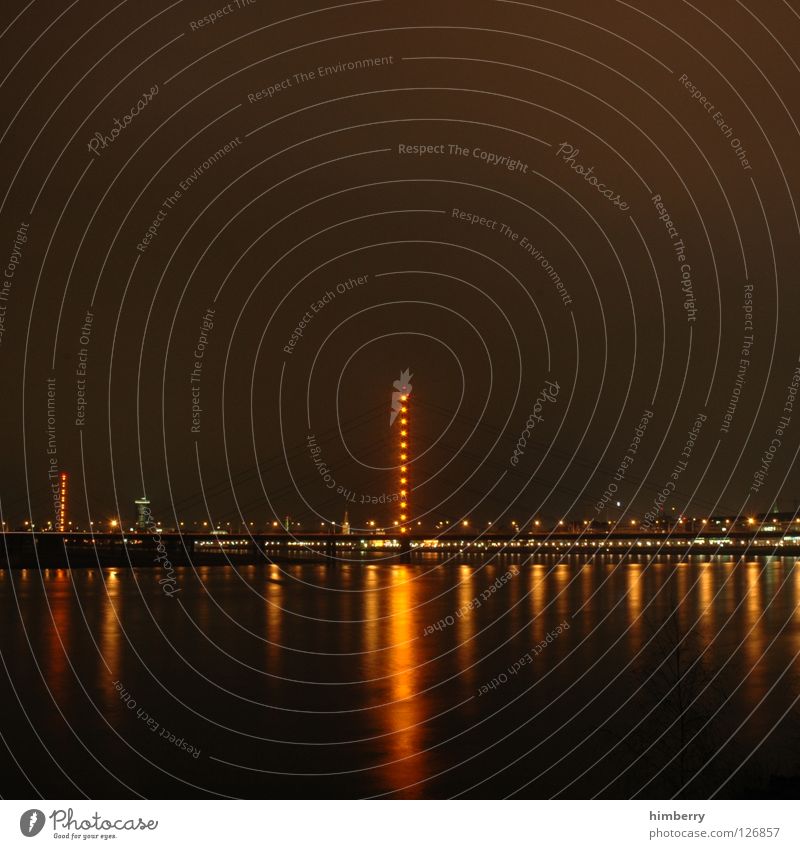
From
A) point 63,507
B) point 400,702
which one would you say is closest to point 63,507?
point 63,507

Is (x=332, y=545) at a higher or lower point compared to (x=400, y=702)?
higher

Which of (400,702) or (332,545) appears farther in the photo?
(332,545)
